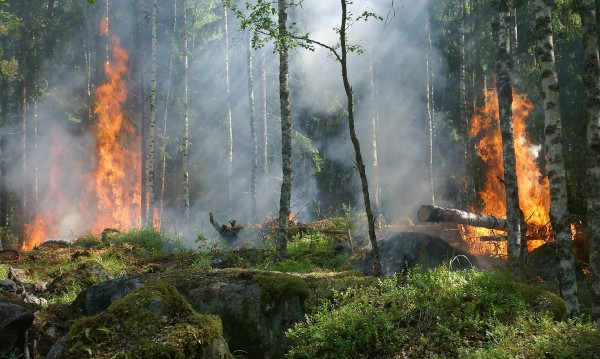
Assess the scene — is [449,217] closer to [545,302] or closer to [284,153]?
[284,153]

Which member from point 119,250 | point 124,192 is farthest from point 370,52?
point 119,250

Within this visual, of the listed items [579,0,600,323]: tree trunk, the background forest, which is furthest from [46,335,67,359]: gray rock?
the background forest

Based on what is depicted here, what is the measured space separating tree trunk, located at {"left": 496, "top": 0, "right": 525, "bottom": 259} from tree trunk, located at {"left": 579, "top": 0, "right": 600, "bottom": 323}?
3.03m

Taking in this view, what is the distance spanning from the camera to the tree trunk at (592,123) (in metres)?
8.17

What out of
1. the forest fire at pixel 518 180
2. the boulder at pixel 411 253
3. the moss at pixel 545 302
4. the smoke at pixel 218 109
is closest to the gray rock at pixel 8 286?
the boulder at pixel 411 253

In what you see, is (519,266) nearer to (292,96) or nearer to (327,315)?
(327,315)

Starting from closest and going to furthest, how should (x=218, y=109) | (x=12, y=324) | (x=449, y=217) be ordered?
(x=12, y=324), (x=449, y=217), (x=218, y=109)

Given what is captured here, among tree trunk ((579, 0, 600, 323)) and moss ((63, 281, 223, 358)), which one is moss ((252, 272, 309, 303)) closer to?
moss ((63, 281, 223, 358))

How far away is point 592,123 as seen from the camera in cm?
842

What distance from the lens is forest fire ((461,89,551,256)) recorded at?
16.3 meters

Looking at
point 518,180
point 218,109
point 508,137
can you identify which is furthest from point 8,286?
point 218,109

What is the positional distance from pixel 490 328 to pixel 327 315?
1752mm

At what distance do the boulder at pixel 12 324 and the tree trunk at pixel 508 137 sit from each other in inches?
388

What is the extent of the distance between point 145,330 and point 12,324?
11.5 ft
